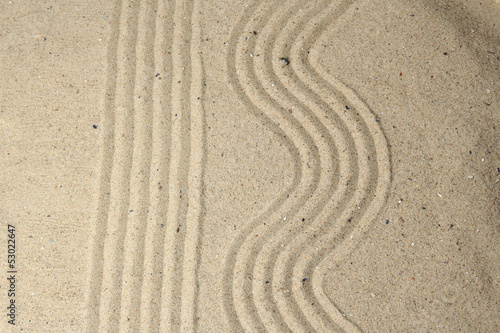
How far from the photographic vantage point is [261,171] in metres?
1.54

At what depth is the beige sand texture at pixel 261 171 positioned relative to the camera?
148cm

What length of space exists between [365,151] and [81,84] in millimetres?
1262

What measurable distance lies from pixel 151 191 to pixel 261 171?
1.56 ft

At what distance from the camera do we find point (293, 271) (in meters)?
1.51

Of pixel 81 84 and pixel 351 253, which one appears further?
pixel 81 84

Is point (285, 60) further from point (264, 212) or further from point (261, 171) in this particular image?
point (264, 212)

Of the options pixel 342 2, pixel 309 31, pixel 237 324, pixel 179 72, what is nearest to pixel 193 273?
pixel 237 324

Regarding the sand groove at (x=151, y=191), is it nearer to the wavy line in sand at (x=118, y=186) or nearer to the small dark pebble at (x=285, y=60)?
the wavy line in sand at (x=118, y=186)

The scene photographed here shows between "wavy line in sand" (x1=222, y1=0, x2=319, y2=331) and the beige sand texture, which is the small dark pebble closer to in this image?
the beige sand texture

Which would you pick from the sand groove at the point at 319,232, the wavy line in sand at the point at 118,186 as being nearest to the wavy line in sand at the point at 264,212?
the sand groove at the point at 319,232

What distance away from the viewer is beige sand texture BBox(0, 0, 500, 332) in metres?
1.48

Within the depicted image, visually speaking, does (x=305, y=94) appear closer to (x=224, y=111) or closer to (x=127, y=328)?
(x=224, y=111)

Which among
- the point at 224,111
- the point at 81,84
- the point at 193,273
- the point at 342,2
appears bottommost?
the point at 193,273

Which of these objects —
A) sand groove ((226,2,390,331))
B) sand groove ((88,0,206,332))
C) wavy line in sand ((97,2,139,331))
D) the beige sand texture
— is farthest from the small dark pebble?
wavy line in sand ((97,2,139,331))
